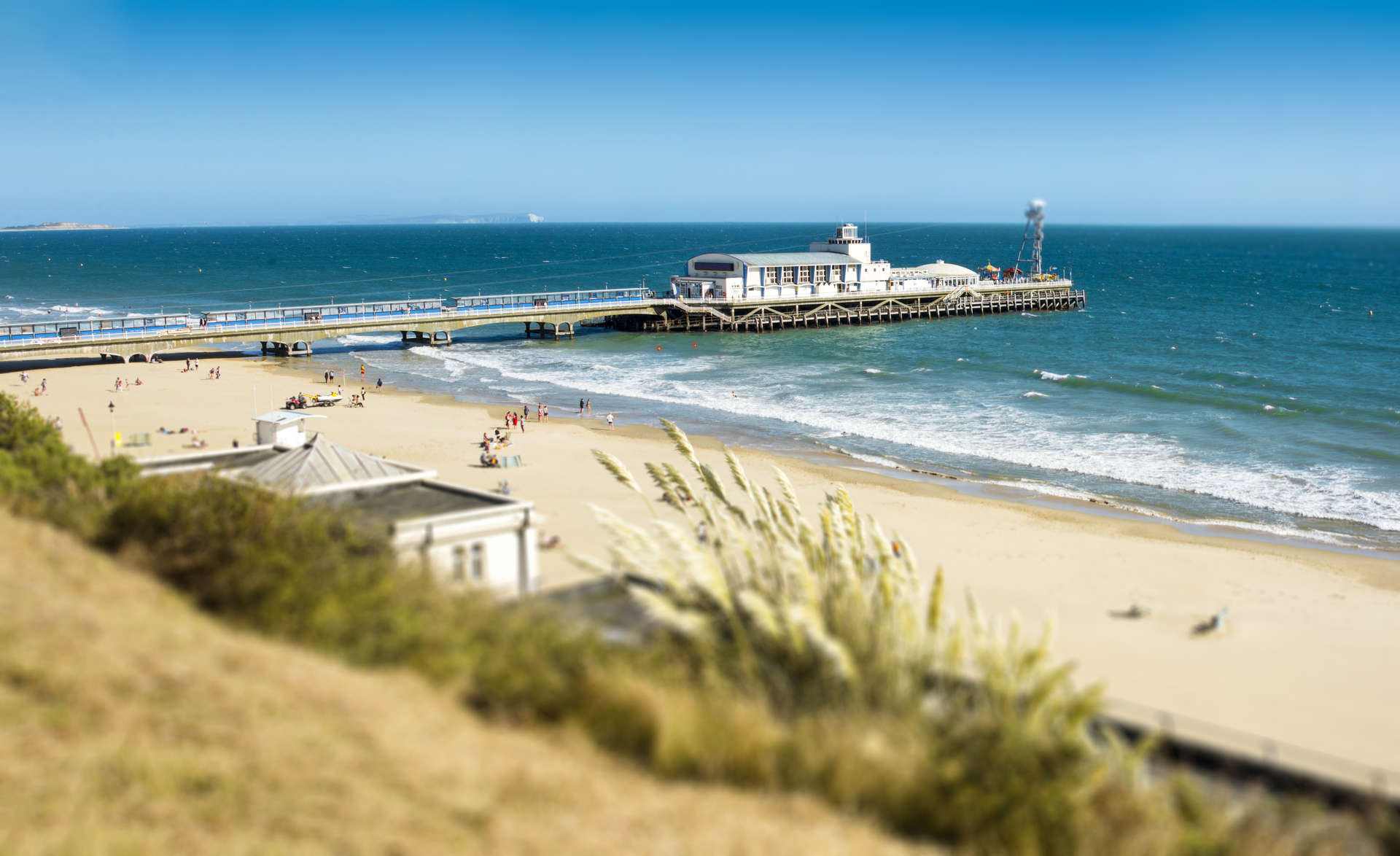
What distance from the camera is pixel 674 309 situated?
71438 mm

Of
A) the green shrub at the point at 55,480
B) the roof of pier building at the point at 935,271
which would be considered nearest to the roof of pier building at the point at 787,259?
the roof of pier building at the point at 935,271

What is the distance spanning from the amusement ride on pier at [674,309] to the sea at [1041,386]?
1.94 m

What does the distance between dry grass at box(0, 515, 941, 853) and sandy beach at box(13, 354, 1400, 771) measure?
5.49 m

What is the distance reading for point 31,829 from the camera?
7.46 meters

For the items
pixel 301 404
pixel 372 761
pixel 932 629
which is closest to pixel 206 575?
pixel 372 761

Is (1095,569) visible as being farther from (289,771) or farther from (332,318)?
(332,318)

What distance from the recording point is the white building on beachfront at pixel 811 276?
74188mm

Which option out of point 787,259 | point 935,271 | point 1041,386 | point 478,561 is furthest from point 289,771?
point 935,271

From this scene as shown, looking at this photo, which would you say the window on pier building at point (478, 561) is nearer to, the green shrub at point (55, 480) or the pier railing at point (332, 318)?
the green shrub at point (55, 480)

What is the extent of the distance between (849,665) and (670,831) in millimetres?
2675

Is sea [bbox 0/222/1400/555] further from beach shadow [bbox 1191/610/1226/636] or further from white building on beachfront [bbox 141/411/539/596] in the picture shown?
white building on beachfront [bbox 141/411/539/596]

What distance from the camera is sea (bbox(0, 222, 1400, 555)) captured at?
3241 cm

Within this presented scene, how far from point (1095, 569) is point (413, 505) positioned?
14.8m

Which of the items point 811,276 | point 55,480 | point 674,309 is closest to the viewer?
point 55,480
